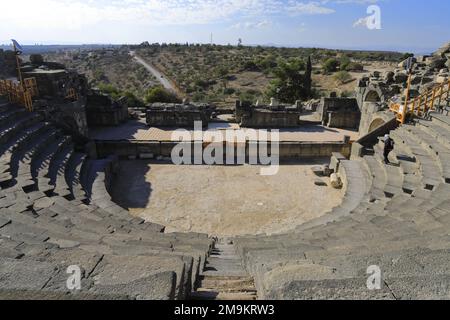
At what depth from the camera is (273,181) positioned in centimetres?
1449

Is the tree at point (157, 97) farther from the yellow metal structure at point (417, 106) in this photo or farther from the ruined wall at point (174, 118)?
the yellow metal structure at point (417, 106)

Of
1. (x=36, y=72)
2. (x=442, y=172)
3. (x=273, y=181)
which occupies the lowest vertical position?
(x=273, y=181)

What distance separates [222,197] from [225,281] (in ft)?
25.9

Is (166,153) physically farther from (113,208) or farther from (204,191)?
(113,208)

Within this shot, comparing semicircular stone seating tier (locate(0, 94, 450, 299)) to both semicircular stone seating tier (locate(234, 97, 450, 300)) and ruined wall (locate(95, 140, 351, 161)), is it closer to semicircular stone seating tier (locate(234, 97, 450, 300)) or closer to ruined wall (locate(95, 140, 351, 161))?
semicircular stone seating tier (locate(234, 97, 450, 300))

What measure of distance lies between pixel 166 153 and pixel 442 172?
12.1 metres

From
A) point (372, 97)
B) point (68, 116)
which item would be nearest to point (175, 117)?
point (68, 116)

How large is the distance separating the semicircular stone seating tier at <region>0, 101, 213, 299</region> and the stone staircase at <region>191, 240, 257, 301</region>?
0.60 feet

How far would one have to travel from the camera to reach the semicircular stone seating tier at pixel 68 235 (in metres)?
3.35

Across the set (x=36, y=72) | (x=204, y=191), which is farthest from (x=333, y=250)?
(x=36, y=72)

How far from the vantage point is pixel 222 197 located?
42.5 ft

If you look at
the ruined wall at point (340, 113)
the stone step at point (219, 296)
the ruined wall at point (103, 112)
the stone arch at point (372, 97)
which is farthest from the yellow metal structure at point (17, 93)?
the stone arch at point (372, 97)

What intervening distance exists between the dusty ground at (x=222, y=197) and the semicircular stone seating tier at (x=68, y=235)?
1539 mm

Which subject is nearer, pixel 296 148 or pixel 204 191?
pixel 204 191
